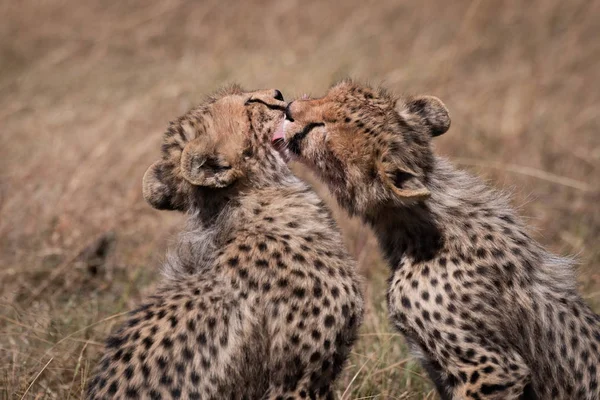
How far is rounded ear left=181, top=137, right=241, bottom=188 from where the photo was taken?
374cm

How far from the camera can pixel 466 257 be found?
3887 millimetres

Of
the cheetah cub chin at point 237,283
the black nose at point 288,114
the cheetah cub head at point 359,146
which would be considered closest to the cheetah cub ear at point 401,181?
the cheetah cub head at point 359,146

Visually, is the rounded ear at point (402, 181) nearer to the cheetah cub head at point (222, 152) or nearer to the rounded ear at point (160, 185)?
the cheetah cub head at point (222, 152)

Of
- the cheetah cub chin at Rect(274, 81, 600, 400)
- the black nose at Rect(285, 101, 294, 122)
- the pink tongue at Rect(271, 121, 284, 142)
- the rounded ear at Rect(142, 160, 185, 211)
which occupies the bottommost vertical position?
the cheetah cub chin at Rect(274, 81, 600, 400)

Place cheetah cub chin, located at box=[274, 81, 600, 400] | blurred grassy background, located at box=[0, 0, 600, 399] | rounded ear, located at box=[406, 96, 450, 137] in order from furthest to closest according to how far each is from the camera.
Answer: blurred grassy background, located at box=[0, 0, 600, 399]
rounded ear, located at box=[406, 96, 450, 137]
cheetah cub chin, located at box=[274, 81, 600, 400]

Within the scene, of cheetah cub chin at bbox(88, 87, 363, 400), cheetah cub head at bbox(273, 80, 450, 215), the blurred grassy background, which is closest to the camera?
cheetah cub chin at bbox(88, 87, 363, 400)

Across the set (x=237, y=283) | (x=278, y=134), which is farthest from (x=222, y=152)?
(x=237, y=283)

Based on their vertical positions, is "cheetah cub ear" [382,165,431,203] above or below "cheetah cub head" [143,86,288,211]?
below

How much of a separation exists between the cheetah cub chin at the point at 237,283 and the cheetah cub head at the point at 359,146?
128 mm

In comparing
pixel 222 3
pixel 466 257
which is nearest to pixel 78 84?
pixel 222 3

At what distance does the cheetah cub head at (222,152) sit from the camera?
3904 mm

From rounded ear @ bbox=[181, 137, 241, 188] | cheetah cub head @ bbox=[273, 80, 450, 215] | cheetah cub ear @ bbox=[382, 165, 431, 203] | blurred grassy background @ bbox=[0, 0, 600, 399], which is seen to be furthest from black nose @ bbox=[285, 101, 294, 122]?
blurred grassy background @ bbox=[0, 0, 600, 399]

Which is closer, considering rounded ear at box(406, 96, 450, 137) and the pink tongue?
the pink tongue

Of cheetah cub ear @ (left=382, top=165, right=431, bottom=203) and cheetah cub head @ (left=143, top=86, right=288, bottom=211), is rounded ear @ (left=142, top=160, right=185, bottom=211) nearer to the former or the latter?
cheetah cub head @ (left=143, top=86, right=288, bottom=211)
